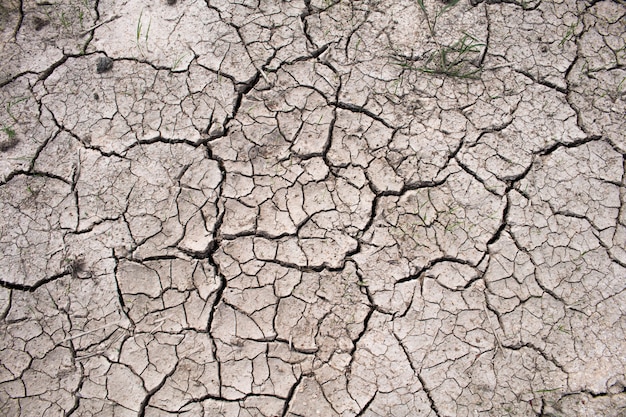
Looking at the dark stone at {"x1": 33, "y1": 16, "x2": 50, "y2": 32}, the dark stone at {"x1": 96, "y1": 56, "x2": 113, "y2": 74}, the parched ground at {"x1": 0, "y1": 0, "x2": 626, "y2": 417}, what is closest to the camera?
the parched ground at {"x1": 0, "y1": 0, "x2": 626, "y2": 417}

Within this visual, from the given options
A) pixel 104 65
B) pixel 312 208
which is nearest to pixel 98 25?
pixel 104 65

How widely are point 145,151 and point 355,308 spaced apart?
142 cm

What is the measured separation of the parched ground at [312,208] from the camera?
8.22 feet

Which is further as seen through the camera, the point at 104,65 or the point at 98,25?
the point at 98,25

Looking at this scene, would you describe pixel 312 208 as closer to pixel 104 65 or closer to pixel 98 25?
pixel 104 65

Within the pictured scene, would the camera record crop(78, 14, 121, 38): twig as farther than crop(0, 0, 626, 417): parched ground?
Yes

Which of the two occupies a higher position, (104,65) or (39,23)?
(39,23)

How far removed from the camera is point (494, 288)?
105 inches

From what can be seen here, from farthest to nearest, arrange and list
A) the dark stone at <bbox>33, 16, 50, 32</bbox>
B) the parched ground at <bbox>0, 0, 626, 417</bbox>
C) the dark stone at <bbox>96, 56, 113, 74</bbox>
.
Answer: the dark stone at <bbox>33, 16, 50, 32</bbox> < the dark stone at <bbox>96, 56, 113, 74</bbox> < the parched ground at <bbox>0, 0, 626, 417</bbox>

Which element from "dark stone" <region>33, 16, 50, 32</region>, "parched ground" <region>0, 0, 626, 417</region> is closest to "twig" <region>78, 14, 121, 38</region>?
"parched ground" <region>0, 0, 626, 417</region>

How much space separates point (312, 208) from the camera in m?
2.79

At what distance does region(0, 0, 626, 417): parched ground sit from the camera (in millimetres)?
2506

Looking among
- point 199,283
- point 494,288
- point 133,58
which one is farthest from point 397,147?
point 133,58

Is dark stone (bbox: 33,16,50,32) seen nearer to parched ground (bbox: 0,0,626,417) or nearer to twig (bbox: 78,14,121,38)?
parched ground (bbox: 0,0,626,417)
